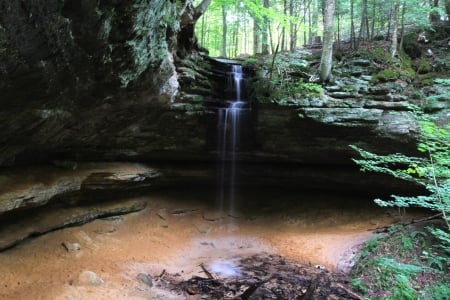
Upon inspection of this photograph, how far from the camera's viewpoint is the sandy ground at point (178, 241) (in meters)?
6.39

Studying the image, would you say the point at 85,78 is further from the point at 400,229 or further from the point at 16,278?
the point at 400,229

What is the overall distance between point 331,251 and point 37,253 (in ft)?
22.6

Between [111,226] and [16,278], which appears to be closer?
[16,278]

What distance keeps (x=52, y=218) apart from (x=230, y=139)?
5.42 metres

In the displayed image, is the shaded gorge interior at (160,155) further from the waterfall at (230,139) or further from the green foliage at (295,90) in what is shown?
the green foliage at (295,90)

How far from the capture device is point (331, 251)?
29.7 feet

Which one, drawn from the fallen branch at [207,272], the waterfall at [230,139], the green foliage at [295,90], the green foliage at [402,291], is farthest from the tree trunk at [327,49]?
the fallen branch at [207,272]

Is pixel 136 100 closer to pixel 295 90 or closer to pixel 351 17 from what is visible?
pixel 295 90

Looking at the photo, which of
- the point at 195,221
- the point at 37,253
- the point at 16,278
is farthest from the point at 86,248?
the point at 195,221

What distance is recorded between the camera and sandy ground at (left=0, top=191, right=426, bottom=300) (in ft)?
21.0

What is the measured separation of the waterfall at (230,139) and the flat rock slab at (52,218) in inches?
123

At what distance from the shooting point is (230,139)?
1106 cm

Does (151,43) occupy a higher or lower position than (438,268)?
higher

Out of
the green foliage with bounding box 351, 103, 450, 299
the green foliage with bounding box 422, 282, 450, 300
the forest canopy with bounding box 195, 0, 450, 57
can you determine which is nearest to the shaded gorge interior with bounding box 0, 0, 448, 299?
the green foliage with bounding box 351, 103, 450, 299
